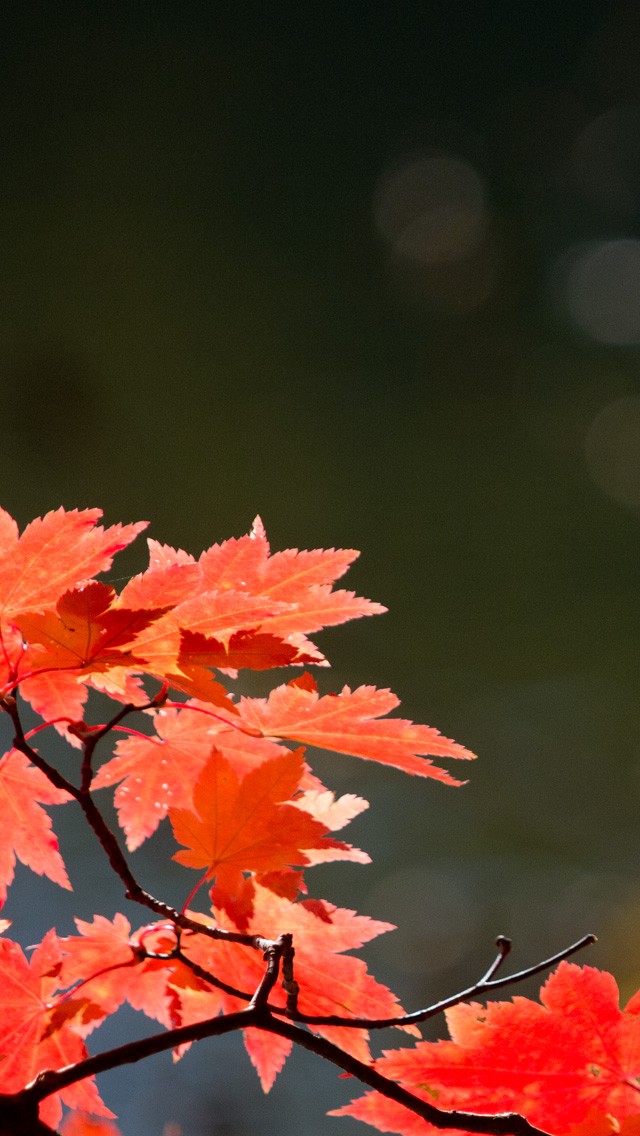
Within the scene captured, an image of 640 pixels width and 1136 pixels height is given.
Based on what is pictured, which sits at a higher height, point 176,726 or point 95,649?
point 95,649

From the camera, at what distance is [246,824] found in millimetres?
657

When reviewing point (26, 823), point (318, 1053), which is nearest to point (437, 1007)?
point (318, 1053)

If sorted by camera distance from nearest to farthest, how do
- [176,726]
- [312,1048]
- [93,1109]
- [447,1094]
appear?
1. [312,1048]
2. [447,1094]
3. [93,1109]
4. [176,726]

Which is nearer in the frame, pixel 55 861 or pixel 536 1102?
pixel 536 1102

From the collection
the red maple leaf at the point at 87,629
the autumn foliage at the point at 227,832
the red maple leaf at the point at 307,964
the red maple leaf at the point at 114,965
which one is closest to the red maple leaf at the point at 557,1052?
the autumn foliage at the point at 227,832

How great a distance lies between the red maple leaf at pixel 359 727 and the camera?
71 centimetres

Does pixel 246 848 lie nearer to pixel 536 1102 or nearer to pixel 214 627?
pixel 214 627

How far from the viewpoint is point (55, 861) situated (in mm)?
795

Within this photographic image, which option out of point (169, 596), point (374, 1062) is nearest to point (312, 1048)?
point (374, 1062)

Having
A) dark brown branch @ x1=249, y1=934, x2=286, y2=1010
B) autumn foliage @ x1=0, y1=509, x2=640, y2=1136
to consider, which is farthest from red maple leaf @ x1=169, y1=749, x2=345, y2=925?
dark brown branch @ x1=249, y1=934, x2=286, y2=1010

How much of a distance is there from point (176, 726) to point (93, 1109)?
1.07 feet

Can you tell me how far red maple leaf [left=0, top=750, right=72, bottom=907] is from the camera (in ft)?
2.61

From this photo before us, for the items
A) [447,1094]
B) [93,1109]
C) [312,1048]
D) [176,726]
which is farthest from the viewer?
[176,726]

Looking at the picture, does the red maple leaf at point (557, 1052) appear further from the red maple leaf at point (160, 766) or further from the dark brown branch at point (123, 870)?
the red maple leaf at point (160, 766)
